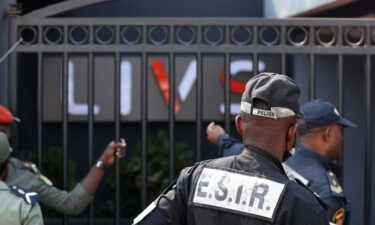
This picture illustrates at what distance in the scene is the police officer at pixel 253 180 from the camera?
91.0 inches

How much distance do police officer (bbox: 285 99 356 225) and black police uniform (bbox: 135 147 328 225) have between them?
98 cm

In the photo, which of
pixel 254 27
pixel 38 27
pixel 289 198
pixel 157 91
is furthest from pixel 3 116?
pixel 157 91

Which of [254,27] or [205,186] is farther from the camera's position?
[254,27]

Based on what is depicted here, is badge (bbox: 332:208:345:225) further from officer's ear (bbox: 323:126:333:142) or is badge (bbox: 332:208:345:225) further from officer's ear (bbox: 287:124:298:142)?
officer's ear (bbox: 287:124:298:142)

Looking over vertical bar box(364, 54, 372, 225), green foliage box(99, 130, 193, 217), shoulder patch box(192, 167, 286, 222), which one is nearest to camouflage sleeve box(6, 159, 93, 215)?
vertical bar box(364, 54, 372, 225)

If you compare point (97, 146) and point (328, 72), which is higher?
point (328, 72)

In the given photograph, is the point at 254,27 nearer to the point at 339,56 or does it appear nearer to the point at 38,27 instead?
the point at 339,56

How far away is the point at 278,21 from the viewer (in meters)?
4.02

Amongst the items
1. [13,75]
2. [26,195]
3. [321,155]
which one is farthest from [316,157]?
[13,75]

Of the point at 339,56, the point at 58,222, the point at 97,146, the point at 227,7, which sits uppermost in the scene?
the point at 227,7

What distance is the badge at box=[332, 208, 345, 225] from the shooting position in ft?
10.8

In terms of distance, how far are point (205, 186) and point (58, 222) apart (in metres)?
5.62

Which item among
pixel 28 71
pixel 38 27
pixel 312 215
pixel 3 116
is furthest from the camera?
pixel 28 71

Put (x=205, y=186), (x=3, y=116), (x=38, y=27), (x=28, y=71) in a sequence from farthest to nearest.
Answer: (x=28, y=71) < (x=38, y=27) < (x=3, y=116) < (x=205, y=186)
